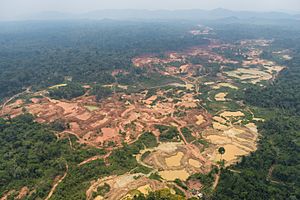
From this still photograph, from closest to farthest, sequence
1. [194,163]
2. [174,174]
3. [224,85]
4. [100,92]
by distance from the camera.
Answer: [174,174] < [194,163] < [100,92] < [224,85]

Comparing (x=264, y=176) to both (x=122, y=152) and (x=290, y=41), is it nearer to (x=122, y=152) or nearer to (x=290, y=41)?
(x=122, y=152)

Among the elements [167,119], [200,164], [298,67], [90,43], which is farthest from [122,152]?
[90,43]

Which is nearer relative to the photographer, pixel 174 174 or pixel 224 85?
pixel 174 174

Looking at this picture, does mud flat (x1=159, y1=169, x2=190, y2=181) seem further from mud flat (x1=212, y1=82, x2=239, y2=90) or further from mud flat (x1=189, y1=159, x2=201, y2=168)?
mud flat (x1=212, y1=82, x2=239, y2=90)

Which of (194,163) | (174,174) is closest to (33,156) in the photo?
(174,174)

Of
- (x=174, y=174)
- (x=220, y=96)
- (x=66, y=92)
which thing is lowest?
(x=220, y=96)

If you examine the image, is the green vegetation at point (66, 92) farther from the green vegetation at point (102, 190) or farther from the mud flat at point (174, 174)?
the green vegetation at point (102, 190)

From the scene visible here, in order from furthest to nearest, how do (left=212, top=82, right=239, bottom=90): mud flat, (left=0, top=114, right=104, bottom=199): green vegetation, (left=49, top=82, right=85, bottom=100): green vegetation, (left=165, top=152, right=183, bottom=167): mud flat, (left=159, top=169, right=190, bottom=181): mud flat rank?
(left=212, top=82, right=239, bottom=90): mud flat, (left=49, top=82, right=85, bottom=100): green vegetation, (left=165, top=152, right=183, bottom=167): mud flat, (left=159, top=169, right=190, bottom=181): mud flat, (left=0, top=114, right=104, bottom=199): green vegetation

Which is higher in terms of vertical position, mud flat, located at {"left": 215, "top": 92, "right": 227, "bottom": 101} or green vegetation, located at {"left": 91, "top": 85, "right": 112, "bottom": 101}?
green vegetation, located at {"left": 91, "top": 85, "right": 112, "bottom": 101}

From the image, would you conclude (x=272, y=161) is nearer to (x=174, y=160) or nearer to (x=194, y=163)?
(x=194, y=163)

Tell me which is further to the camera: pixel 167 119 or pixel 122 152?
pixel 167 119

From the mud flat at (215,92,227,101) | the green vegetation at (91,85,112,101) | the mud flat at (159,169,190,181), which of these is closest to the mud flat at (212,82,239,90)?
the mud flat at (215,92,227,101)
